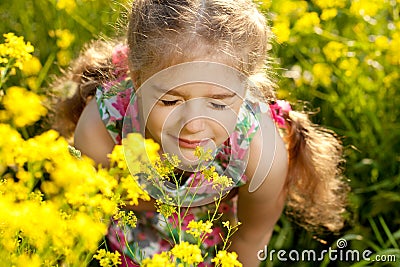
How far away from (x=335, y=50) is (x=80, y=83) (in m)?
0.83

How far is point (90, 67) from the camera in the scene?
6.74 ft

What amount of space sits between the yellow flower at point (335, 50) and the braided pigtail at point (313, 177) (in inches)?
10.6

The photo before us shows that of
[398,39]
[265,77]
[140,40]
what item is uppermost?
[140,40]

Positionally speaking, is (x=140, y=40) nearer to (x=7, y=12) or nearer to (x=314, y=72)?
(x=314, y=72)

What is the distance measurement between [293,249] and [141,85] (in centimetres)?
87

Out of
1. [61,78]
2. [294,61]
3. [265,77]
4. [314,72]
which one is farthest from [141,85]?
[294,61]

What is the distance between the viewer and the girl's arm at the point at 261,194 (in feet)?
6.24

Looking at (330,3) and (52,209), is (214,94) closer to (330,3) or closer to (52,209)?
(52,209)

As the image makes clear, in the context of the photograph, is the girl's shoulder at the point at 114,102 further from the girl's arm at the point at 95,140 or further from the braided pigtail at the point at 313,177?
the braided pigtail at the point at 313,177

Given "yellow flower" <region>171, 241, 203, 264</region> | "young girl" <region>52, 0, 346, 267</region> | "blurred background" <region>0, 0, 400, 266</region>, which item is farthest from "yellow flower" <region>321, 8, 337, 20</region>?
"yellow flower" <region>171, 241, 203, 264</region>

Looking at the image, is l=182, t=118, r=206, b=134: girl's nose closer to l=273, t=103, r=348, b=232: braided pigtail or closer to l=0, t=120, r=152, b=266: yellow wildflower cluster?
l=0, t=120, r=152, b=266: yellow wildflower cluster

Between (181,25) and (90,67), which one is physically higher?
(181,25)

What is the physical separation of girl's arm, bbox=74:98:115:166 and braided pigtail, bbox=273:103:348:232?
468 mm

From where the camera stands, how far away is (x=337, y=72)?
2414mm
